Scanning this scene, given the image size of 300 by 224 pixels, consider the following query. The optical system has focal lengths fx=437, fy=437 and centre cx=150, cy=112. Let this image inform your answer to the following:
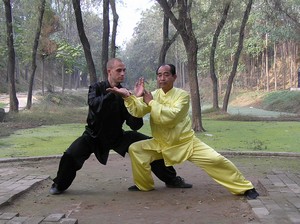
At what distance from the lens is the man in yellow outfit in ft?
16.0

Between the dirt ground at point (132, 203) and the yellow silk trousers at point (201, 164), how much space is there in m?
0.14

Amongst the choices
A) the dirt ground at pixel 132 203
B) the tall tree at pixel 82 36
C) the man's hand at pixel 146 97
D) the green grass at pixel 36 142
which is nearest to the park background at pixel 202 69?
the green grass at pixel 36 142

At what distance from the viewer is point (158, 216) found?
4.23m

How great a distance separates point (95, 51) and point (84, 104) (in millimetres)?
20544

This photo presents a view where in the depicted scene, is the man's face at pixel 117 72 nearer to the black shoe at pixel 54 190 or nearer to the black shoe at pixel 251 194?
the black shoe at pixel 54 190

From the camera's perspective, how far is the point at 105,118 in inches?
202

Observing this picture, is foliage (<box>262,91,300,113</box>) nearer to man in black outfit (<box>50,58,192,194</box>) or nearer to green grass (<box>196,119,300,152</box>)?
green grass (<box>196,119,300,152</box>)

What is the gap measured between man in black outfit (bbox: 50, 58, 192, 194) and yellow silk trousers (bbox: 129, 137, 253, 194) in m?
0.21

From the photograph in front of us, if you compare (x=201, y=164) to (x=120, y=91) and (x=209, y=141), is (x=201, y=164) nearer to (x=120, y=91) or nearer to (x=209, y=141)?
(x=120, y=91)

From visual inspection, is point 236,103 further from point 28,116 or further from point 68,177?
point 68,177

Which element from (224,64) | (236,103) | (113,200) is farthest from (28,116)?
(224,64)

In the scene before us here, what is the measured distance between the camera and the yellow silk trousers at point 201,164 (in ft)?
16.0

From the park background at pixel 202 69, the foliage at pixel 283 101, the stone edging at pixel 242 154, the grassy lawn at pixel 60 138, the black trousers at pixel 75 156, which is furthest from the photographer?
the foliage at pixel 283 101

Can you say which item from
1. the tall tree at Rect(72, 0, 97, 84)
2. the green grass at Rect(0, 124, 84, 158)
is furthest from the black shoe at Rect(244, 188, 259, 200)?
the tall tree at Rect(72, 0, 97, 84)
